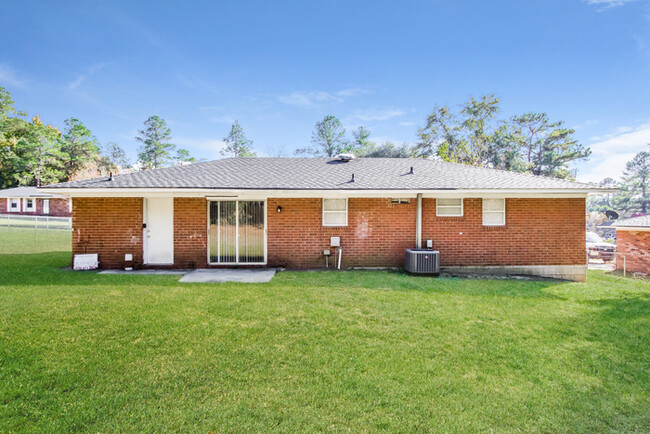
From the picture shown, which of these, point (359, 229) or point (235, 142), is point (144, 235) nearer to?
point (359, 229)

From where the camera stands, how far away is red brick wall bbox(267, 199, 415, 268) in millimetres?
9469

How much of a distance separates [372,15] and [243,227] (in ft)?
41.0

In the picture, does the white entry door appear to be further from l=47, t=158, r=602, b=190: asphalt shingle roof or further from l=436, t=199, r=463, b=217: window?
l=436, t=199, r=463, b=217: window

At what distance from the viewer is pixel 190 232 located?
9383mm

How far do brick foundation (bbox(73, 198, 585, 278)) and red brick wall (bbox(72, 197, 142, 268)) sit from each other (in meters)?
0.20

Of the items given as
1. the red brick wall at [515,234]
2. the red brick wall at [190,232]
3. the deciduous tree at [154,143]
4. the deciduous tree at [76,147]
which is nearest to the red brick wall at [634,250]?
the red brick wall at [515,234]

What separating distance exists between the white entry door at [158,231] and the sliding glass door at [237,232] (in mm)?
1251

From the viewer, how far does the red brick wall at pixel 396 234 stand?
9.41 metres

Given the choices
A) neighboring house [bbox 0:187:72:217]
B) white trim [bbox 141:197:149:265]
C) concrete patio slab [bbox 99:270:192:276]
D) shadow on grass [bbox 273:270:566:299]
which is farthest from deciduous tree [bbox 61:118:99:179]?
shadow on grass [bbox 273:270:566:299]

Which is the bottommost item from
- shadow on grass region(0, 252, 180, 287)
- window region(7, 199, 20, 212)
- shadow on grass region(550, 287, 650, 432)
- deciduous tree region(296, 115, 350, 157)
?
shadow on grass region(550, 287, 650, 432)

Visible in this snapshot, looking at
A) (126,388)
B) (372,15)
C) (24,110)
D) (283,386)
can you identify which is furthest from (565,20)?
(24,110)

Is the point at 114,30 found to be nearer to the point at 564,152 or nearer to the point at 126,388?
the point at 126,388

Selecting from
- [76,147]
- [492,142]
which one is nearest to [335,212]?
[492,142]

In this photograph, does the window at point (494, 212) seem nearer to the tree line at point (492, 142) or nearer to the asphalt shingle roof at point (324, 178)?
the asphalt shingle roof at point (324, 178)
